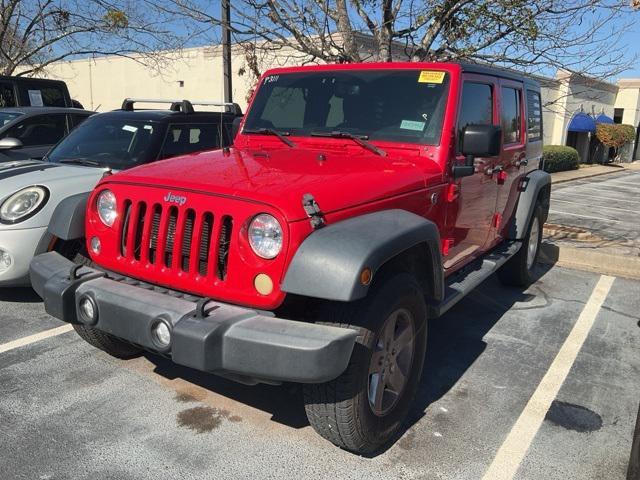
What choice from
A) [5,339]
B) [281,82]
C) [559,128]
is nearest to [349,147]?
[281,82]

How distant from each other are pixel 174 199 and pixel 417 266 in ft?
4.45

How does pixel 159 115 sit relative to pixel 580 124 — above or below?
above

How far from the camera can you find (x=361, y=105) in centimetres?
395

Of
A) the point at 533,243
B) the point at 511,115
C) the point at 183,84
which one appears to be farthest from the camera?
the point at 183,84

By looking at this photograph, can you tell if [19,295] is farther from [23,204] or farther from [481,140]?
[481,140]

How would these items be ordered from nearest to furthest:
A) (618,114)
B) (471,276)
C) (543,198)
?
(471,276) → (543,198) → (618,114)

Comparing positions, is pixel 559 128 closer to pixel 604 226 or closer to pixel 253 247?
pixel 604 226

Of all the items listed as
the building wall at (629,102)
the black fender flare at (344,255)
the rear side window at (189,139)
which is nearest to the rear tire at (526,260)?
the black fender flare at (344,255)

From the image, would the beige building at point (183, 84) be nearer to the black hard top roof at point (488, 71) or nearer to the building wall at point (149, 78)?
the building wall at point (149, 78)

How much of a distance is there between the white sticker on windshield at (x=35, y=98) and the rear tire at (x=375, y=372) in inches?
349

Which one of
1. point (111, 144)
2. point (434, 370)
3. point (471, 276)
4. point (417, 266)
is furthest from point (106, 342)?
point (111, 144)

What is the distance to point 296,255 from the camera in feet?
8.22

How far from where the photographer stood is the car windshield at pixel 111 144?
550 centimetres

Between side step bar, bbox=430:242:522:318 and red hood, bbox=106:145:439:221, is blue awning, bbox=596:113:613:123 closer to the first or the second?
side step bar, bbox=430:242:522:318
